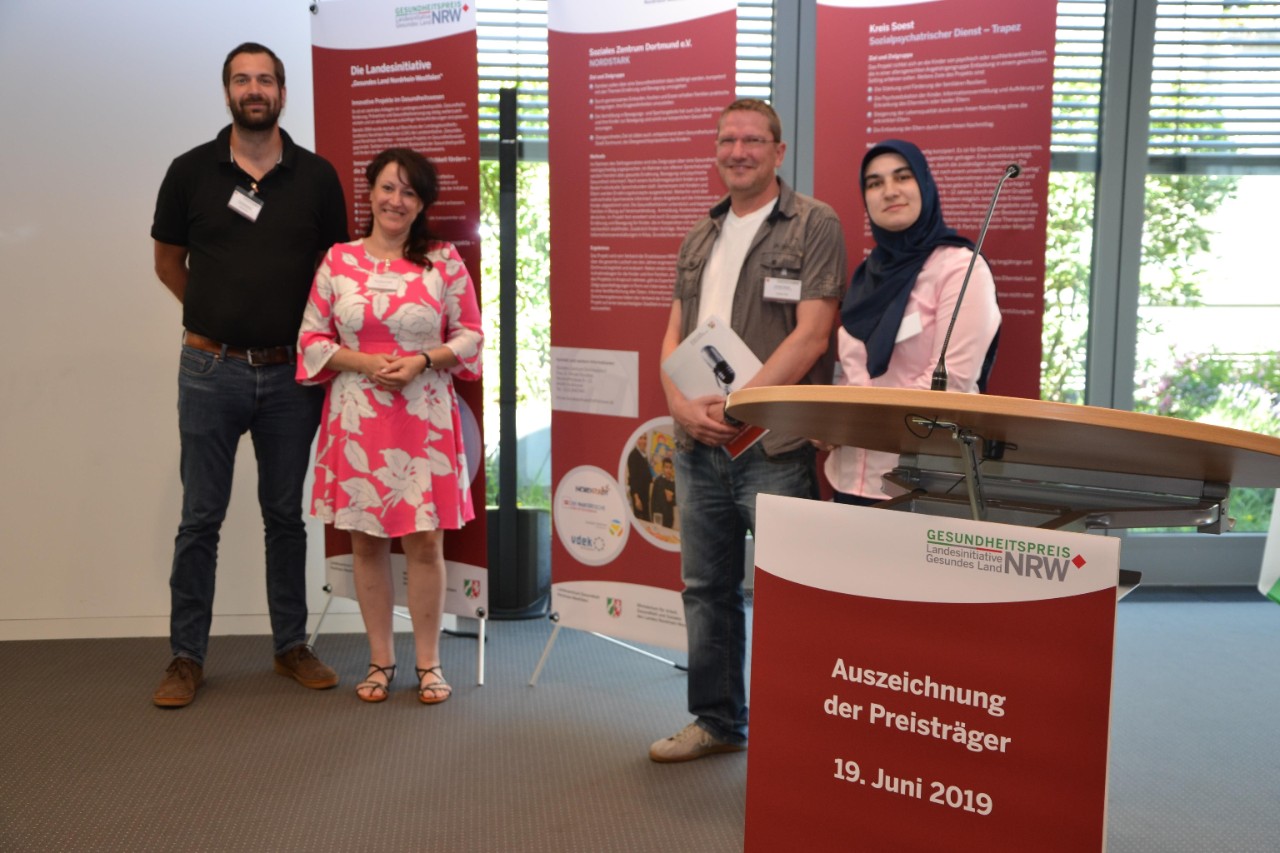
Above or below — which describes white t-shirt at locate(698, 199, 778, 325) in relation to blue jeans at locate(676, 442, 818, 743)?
above

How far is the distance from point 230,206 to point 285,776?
1.63m

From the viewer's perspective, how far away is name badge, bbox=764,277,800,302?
2.56m

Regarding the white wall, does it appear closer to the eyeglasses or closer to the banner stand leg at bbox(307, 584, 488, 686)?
the banner stand leg at bbox(307, 584, 488, 686)

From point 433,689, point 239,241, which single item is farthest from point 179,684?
point 239,241

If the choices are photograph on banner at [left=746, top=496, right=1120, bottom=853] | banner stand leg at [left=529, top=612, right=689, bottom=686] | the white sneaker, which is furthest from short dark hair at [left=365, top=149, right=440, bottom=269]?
photograph on banner at [left=746, top=496, right=1120, bottom=853]

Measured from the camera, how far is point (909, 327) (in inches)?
91.4

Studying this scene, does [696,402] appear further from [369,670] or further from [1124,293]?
[1124,293]

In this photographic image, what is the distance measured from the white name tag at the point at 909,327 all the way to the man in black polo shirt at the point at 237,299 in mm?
1823

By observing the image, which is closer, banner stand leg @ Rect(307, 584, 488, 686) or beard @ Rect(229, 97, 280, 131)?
beard @ Rect(229, 97, 280, 131)

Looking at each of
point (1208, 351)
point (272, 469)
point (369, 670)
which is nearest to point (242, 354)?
point (272, 469)

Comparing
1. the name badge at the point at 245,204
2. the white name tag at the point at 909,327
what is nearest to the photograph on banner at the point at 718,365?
the white name tag at the point at 909,327

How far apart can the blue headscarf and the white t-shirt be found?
1.05ft

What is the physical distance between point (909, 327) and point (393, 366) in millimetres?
1501

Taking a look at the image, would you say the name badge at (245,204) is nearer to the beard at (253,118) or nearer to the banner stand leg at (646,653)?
the beard at (253,118)
